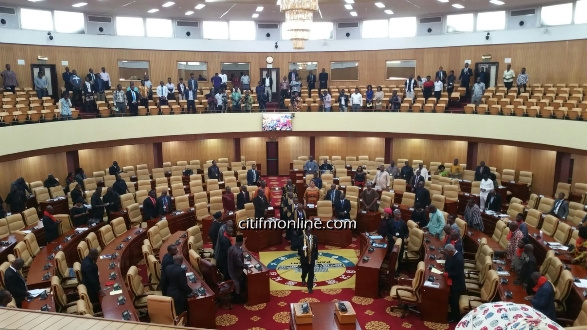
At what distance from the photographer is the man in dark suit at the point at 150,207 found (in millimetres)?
12695

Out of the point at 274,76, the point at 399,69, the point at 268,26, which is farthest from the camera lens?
the point at 274,76

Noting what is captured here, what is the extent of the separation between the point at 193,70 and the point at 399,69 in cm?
1039

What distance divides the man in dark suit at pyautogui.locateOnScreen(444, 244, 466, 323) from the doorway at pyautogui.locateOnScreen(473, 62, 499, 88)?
1438cm

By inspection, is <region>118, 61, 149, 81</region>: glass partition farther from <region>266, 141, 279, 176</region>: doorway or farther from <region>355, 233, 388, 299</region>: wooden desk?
<region>355, 233, 388, 299</region>: wooden desk

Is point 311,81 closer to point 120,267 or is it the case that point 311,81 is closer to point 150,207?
point 150,207

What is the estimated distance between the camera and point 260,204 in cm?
1291

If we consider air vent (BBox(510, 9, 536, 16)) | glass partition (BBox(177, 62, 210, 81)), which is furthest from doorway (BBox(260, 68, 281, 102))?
air vent (BBox(510, 9, 536, 16))

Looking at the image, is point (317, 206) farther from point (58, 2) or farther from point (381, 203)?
point (58, 2)

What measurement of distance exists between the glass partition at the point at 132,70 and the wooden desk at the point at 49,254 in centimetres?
1123

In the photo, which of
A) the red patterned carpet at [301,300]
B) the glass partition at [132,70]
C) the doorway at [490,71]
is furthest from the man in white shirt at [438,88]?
the glass partition at [132,70]

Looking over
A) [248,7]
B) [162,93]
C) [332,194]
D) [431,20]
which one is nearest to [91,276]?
[332,194]

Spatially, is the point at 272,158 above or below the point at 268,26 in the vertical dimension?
below

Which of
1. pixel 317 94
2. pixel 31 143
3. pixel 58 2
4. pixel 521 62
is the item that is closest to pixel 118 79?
pixel 58 2

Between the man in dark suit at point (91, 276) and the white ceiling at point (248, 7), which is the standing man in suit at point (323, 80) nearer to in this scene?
the white ceiling at point (248, 7)
